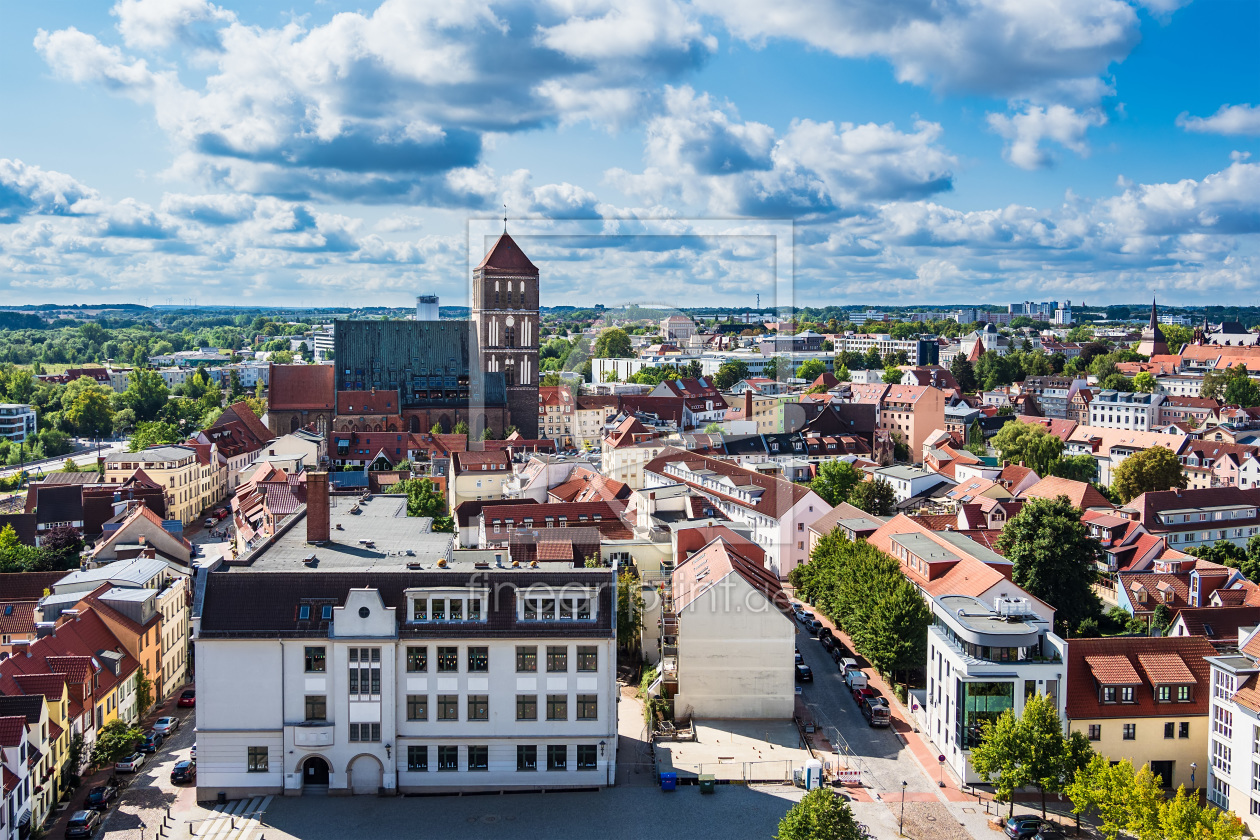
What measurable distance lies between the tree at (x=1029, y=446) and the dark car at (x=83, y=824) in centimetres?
5570

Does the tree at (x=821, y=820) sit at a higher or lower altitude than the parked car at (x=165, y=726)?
higher

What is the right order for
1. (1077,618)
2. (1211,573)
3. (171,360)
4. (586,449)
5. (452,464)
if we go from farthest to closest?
(171,360) < (586,449) < (452,464) < (1211,573) < (1077,618)

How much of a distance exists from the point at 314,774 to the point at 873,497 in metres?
35.5

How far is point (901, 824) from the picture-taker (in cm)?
2481

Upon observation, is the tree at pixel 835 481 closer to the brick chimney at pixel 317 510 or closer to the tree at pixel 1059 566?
the tree at pixel 1059 566

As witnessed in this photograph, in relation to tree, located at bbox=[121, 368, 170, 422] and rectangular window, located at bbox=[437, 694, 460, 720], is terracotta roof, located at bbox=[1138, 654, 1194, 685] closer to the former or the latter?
rectangular window, located at bbox=[437, 694, 460, 720]

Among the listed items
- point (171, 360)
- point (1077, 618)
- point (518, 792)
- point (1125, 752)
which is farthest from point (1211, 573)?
point (171, 360)

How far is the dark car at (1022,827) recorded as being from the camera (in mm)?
24453

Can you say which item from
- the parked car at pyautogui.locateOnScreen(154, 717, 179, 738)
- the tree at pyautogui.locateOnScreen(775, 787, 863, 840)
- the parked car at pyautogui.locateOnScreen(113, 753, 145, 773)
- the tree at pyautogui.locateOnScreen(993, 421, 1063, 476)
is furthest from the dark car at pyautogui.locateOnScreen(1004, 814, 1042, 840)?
the tree at pyautogui.locateOnScreen(993, 421, 1063, 476)

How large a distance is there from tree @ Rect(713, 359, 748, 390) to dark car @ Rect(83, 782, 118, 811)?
7860 centimetres

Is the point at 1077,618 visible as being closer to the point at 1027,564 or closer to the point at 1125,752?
the point at 1027,564

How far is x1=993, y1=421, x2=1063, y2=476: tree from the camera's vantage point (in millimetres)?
68000

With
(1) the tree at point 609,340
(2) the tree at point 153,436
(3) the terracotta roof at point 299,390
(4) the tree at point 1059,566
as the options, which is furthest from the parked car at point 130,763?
(2) the tree at point 153,436

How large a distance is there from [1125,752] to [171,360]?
616 ft
